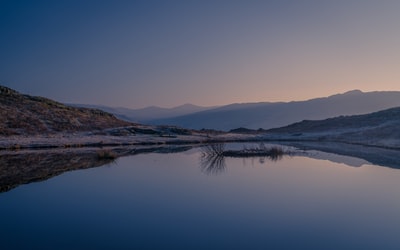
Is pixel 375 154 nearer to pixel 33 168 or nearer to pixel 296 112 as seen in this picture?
pixel 33 168

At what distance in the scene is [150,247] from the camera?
7.20 meters

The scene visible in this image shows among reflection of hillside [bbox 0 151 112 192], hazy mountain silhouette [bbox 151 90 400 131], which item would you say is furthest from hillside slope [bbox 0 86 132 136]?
hazy mountain silhouette [bbox 151 90 400 131]

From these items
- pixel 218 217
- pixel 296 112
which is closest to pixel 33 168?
pixel 218 217

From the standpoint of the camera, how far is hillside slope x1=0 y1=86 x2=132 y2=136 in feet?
138

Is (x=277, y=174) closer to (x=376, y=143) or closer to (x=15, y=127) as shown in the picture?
(x=376, y=143)

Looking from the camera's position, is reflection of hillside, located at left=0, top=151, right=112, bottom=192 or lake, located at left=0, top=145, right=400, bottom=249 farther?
reflection of hillside, located at left=0, top=151, right=112, bottom=192

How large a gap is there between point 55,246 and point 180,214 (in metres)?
3.29

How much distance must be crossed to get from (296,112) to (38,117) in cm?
14423

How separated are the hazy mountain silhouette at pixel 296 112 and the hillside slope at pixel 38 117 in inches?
4254

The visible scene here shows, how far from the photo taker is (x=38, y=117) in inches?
1873

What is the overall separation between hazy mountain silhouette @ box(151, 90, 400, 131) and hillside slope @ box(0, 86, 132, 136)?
108m

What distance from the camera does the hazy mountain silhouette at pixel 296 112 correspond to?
160000 millimetres

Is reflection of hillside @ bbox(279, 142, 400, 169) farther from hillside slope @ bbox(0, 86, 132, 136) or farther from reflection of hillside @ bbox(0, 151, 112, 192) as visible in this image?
hillside slope @ bbox(0, 86, 132, 136)

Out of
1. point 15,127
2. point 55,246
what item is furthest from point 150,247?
point 15,127
